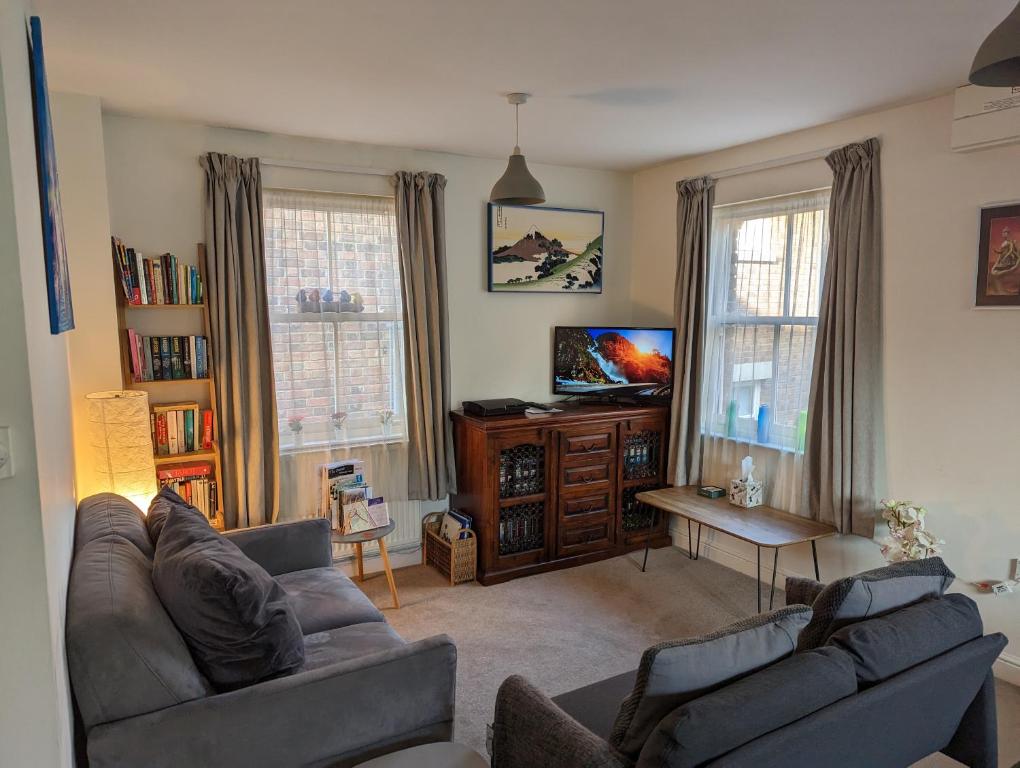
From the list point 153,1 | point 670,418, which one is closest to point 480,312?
point 670,418

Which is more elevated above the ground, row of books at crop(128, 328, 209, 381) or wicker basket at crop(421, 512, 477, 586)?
row of books at crop(128, 328, 209, 381)

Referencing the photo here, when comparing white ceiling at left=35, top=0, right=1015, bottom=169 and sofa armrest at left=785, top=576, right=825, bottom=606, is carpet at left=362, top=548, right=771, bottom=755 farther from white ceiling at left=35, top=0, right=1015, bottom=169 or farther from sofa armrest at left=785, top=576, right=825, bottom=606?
white ceiling at left=35, top=0, right=1015, bottom=169

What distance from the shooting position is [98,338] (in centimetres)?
307

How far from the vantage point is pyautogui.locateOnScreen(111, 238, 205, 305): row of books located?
318 cm

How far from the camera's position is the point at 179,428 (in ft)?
11.1

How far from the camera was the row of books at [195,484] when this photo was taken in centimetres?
337

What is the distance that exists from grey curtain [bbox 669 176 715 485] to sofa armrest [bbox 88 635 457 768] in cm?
266

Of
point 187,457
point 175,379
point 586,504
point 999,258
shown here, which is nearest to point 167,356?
point 175,379

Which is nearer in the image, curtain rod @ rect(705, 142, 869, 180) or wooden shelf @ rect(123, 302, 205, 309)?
wooden shelf @ rect(123, 302, 205, 309)

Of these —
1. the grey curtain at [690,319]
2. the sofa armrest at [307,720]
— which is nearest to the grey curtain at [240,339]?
the sofa armrest at [307,720]

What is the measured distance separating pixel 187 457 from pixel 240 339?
0.66m

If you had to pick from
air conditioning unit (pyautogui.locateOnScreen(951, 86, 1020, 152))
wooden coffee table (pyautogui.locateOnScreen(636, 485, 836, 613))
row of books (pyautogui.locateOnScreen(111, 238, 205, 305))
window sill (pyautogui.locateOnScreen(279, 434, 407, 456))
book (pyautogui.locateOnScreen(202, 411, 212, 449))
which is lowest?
wooden coffee table (pyautogui.locateOnScreen(636, 485, 836, 613))

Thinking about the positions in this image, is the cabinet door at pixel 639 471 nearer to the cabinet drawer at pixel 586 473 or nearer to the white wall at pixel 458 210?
the cabinet drawer at pixel 586 473

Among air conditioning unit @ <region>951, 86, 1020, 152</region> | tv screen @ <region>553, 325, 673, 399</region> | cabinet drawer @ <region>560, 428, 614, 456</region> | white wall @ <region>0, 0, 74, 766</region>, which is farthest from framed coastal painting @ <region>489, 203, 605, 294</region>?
white wall @ <region>0, 0, 74, 766</region>
